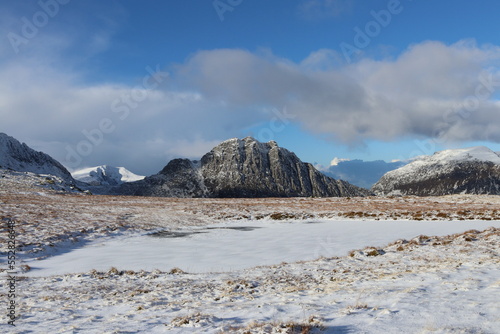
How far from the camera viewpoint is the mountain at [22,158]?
148 meters

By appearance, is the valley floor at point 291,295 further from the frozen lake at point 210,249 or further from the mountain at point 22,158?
the mountain at point 22,158

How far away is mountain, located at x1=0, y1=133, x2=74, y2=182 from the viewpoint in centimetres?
14800

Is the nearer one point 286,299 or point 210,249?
point 286,299

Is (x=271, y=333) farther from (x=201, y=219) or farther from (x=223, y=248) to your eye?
(x=201, y=219)

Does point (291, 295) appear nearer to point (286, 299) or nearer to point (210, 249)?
point (286, 299)

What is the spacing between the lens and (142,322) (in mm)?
7887

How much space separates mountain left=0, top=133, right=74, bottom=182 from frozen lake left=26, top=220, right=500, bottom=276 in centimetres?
15039

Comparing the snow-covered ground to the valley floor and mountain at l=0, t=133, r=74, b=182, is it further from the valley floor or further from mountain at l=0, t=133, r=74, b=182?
mountain at l=0, t=133, r=74, b=182

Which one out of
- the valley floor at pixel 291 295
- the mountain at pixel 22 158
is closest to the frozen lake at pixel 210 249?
the valley floor at pixel 291 295

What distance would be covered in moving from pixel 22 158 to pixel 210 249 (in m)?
181

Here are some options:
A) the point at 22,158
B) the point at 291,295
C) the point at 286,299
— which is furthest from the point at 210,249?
the point at 22,158

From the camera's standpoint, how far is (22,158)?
163000mm

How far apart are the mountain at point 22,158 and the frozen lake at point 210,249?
150391 mm

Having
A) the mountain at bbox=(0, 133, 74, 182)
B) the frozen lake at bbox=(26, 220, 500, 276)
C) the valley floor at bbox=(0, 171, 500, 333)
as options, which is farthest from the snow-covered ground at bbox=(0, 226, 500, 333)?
the mountain at bbox=(0, 133, 74, 182)
